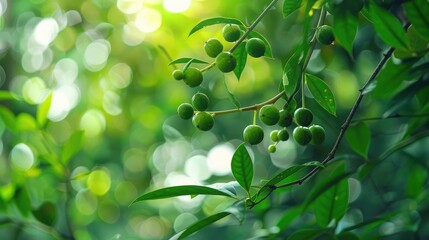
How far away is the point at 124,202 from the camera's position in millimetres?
2793

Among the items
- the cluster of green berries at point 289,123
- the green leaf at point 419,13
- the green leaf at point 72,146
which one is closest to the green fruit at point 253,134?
the cluster of green berries at point 289,123

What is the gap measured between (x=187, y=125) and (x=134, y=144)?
18.5 inches

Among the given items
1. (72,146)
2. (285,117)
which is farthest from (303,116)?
(72,146)

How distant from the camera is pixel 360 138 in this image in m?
0.96

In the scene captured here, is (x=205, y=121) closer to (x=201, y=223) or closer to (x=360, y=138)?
(x=201, y=223)

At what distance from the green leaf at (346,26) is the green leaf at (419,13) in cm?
6

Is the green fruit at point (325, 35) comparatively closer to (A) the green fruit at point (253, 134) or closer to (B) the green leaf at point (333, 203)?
(A) the green fruit at point (253, 134)

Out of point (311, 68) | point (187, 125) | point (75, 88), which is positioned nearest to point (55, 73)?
point (75, 88)

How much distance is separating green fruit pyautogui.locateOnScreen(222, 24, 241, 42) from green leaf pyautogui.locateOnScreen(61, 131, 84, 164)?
677 mm

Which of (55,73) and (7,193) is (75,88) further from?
(7,193)

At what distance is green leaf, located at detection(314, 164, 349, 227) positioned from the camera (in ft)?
2.87

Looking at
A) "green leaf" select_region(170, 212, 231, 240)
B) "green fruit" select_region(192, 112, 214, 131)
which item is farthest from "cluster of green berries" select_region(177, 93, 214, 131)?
"green leaf" select_region(170, 212, 231, 240)

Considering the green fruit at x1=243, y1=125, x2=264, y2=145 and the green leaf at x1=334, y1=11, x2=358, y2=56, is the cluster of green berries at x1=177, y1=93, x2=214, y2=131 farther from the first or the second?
the green leaf at x1=334, y1=11, x2=358, y2=56

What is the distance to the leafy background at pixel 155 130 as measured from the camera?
1226mm
